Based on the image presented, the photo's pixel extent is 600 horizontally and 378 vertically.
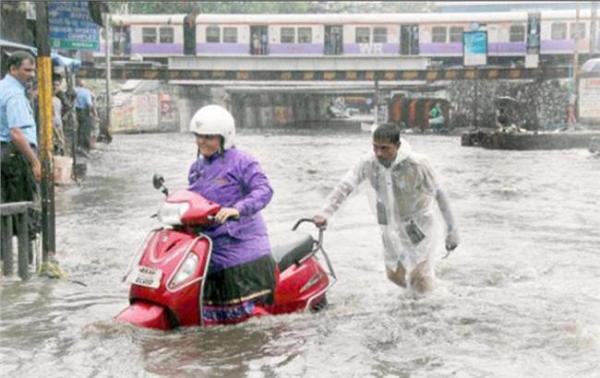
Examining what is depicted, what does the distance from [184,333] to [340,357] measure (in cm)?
97

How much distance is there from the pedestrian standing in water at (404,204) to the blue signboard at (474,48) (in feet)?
130

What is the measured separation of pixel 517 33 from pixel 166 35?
677 inches

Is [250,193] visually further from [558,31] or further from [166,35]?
[166,35]

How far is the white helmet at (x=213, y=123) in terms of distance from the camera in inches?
244

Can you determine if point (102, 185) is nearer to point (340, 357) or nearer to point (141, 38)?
point (340, 357)

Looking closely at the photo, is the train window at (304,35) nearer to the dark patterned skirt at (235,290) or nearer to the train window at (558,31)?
the train window at (558,31)

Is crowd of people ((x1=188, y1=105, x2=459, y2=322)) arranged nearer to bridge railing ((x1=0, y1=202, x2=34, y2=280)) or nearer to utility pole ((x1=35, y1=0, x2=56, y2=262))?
utility pole ((x1=35, y1=0, x2=56, y2=262))

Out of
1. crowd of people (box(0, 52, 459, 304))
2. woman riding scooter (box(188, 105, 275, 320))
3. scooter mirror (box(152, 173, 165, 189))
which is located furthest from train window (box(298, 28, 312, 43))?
woman riding scooter (box(188, 105, 275, 320))

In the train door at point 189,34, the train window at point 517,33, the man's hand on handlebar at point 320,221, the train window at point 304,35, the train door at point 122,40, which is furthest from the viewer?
the train door at point 122,40

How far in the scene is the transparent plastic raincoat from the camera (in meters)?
7.45

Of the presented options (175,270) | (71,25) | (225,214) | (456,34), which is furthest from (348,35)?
(175,270)

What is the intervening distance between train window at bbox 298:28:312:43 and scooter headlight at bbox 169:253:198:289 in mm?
44371

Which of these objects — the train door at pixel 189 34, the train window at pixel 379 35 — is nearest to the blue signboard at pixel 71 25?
the train door at pixel 189 34

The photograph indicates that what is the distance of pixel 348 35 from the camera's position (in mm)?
49656
